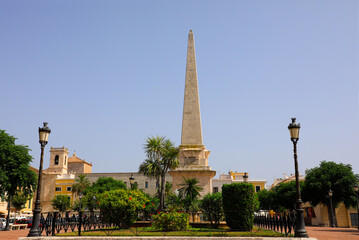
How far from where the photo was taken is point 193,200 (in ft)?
69.5

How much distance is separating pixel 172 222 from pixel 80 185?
58836mm

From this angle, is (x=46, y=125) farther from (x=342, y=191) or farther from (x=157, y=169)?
(x=342, y=191)

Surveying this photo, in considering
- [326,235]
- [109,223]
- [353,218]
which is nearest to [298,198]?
[326,235]

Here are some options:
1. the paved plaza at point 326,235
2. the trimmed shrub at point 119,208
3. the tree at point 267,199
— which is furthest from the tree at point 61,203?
the trimmed shrub at point 119,208

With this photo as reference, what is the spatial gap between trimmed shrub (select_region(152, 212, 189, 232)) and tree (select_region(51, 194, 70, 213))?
56.7 metres

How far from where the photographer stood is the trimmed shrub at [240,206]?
15523 millimetres

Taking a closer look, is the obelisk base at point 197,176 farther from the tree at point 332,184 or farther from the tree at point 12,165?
the tree at point 332,184

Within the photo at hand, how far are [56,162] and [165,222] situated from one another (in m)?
70.5

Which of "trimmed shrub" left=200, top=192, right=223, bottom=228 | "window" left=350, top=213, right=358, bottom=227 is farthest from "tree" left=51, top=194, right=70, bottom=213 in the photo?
"trimmed shrub" left=200, top=192, right=223, bottom=228

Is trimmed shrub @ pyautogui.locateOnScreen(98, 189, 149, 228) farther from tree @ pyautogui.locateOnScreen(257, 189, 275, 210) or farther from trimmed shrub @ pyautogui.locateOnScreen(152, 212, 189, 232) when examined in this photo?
tree @ pyautogui.locateOnScreen(257, 189, 275, 210)

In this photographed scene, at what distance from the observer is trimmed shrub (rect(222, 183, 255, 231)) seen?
1552 cm

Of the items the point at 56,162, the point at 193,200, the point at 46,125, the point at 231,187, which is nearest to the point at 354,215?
the point at 193,200

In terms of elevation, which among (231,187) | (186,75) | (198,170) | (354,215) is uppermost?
(186,75)

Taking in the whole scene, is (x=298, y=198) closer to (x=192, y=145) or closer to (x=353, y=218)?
(x=192, y=145)
